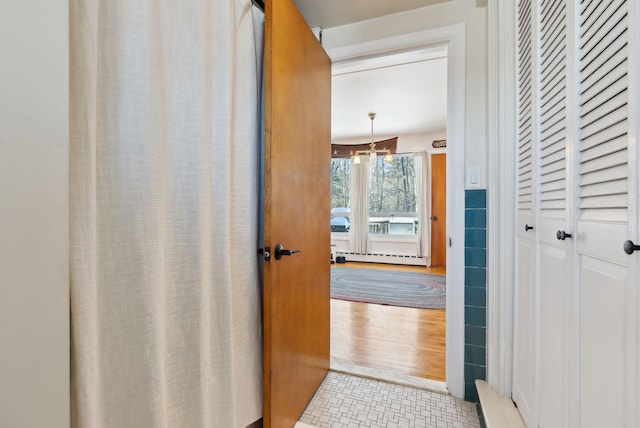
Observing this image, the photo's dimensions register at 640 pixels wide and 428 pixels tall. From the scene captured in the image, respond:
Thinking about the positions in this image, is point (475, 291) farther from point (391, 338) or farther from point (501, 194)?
point (391, 338)

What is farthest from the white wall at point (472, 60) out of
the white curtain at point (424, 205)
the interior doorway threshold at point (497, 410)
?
the white curtain at point (424, 205)

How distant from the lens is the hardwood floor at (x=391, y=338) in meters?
2.04

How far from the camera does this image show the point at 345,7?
178 centimetres

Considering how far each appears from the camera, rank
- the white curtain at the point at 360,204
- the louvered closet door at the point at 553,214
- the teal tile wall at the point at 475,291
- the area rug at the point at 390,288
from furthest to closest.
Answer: the white curtain at the point at 360,204
the area rug at the point at 390,288
the teal tile wall at the point at 475,291
the louvered closet door at the point at 553,214

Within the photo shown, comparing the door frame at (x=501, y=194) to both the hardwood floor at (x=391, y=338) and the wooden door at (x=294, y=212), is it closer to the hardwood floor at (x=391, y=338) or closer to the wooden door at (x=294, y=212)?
the hardwood floor at (x=391, y=338)

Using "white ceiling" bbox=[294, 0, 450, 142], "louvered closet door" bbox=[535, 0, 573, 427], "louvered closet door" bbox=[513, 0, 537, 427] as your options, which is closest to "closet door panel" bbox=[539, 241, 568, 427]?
"louvered closet door" bbox=[535, 0, 573, 427]

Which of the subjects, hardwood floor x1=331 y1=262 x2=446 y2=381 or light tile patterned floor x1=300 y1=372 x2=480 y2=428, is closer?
light tile patterned floor x1=300 y1=372 x2=480 y2=428

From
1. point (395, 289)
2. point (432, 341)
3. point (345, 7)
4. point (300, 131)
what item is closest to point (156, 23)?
point (300, 131)

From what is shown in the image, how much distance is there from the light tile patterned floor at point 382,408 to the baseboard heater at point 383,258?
409 centimetres

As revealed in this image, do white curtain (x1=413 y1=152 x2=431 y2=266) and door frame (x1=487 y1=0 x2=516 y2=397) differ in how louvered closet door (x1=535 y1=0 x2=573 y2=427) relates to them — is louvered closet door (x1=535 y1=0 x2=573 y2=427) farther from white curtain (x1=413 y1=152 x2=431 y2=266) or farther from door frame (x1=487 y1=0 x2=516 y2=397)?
white curtain (x1=413 y1=152 x2=431 y2=266)

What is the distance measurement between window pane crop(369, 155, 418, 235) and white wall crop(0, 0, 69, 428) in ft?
18.4

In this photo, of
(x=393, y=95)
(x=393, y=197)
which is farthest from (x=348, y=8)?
(x=393, y=197)

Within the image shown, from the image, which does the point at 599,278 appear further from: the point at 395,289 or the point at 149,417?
the point at 395,289

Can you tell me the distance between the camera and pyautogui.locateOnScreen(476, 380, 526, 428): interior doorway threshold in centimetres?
128
